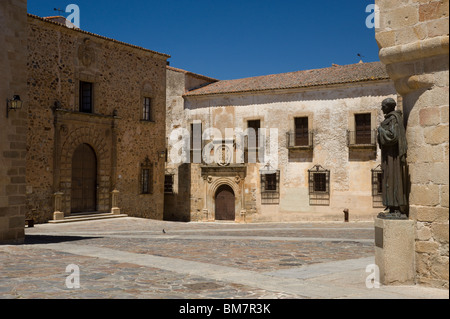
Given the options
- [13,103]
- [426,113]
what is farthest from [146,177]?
[426,113]

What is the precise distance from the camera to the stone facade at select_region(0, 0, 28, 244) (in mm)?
10734

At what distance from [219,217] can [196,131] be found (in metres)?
4.76

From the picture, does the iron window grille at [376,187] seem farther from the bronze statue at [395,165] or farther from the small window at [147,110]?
the bronze statue at [395,165]

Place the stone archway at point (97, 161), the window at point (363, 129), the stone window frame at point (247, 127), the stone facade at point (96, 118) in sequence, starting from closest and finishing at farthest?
the stone facade at point (96, 118) → the stone archway at point (97, 161) → the window at point (363, 129) → the stone window frame at point (247, 127)

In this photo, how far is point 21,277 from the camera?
7047 millimetres

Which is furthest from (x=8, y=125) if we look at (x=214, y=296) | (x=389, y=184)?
(x=389, y=184)

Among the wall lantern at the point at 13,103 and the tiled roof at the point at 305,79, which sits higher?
the tiled roof at the point at 305,79

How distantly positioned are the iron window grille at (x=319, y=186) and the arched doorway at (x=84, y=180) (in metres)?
9.84

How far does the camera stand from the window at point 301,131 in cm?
2355

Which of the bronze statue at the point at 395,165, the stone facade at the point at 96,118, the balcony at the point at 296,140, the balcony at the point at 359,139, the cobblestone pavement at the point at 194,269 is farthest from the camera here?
the balcony at the point at 296,140

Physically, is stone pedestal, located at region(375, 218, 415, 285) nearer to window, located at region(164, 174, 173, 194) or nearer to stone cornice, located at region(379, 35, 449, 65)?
stone cornice, located at region(379, 35, 449, 65)
